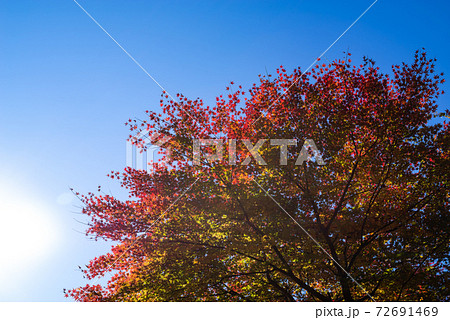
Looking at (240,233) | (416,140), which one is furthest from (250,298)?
(416,140)

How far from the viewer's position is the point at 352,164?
35.9ft

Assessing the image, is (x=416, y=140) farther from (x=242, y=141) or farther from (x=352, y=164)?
(x=242, y=141)

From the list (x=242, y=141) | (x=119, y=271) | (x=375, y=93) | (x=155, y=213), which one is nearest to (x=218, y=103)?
(x=242, y=141)

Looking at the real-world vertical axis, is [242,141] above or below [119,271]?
above

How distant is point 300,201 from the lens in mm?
10680

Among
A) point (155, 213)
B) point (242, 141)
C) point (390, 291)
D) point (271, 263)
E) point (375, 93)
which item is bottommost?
point (390, 291)

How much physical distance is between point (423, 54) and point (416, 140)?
10.1 ft

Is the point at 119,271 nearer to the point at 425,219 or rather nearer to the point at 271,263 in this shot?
the point at 271,263

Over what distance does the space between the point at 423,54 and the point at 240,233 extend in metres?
9.13

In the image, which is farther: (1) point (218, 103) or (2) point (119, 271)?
(1) point (218, 103)

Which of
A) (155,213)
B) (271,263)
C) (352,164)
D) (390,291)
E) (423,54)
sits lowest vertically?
(390,291)

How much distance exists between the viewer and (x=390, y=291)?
428 inches

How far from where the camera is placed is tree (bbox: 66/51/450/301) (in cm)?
1038

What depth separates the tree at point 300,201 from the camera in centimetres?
1038
